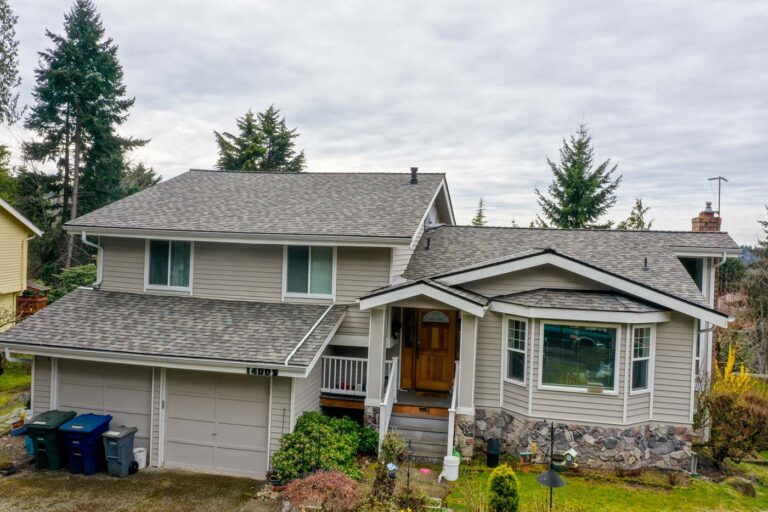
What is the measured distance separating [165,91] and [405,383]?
18948mm

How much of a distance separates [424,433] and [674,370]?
5.66 metres

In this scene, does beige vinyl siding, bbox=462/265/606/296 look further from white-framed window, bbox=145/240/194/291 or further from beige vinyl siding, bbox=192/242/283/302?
white-framed window, bbox=145/240/194/291

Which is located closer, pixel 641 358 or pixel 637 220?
pixel 641 358

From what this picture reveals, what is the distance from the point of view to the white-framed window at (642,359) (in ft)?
34.7

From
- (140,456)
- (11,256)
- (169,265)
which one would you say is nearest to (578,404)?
(140,456)

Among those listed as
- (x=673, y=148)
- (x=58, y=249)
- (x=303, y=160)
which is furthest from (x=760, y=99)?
(x=58, y=249)

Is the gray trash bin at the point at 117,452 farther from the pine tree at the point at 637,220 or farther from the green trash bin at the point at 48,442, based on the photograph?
the pine tree at the point at 637,220

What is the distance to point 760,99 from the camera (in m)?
16.9

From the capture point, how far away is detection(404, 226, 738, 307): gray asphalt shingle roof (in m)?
12.4

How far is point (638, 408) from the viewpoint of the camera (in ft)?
34.9

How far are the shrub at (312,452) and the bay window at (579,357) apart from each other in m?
4.49

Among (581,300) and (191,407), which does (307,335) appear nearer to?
(191,407)

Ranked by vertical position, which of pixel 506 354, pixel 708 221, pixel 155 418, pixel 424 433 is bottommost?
pixel 424 433

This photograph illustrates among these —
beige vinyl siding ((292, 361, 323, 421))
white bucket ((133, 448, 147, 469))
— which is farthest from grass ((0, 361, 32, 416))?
beige vinyl siding ((292, 361, 323, 421))
